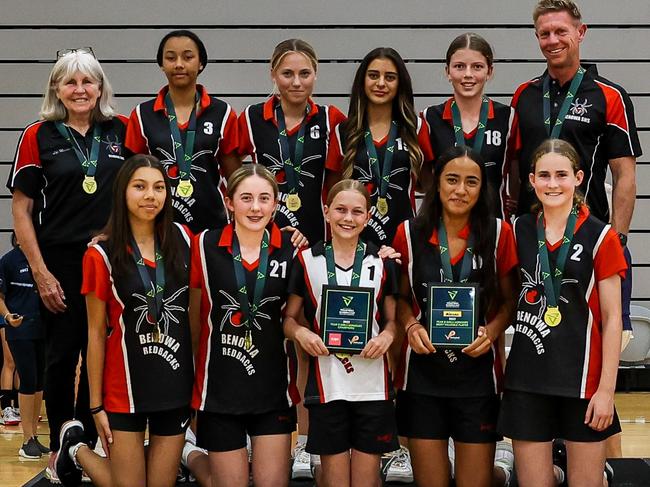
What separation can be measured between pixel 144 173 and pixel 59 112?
726 millimetres

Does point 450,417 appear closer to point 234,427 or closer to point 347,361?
point 347,361

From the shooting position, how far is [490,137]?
3842 millimetres

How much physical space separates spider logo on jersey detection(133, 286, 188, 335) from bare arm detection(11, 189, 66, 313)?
574 mm

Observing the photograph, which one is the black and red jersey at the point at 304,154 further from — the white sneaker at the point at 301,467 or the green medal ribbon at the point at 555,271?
the green medal ribbon at the point at 555,271

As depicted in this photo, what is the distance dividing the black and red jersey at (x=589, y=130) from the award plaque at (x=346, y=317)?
943 millimetres

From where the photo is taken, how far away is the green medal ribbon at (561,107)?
149 inches

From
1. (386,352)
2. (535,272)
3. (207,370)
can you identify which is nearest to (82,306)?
(207,370)

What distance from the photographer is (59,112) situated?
12.9ft

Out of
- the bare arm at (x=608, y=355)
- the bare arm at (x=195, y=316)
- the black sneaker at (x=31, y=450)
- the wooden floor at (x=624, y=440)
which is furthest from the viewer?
the black sneaker at (x=31, y=450)

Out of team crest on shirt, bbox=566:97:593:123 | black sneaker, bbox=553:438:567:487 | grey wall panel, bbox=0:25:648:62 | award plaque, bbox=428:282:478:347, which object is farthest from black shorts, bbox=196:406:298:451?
grey wall panel, bbox=0:25:648:62

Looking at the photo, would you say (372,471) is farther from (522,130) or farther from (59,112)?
(59,112)

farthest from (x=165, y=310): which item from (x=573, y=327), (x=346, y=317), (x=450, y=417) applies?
(x=573, y=327)

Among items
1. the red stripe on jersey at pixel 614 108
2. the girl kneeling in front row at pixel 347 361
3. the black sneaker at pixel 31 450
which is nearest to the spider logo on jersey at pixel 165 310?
the girl kneeling in front row at pixel 347 361

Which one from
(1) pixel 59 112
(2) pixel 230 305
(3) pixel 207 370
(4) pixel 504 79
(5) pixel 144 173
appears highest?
(4) pixel 504 79
